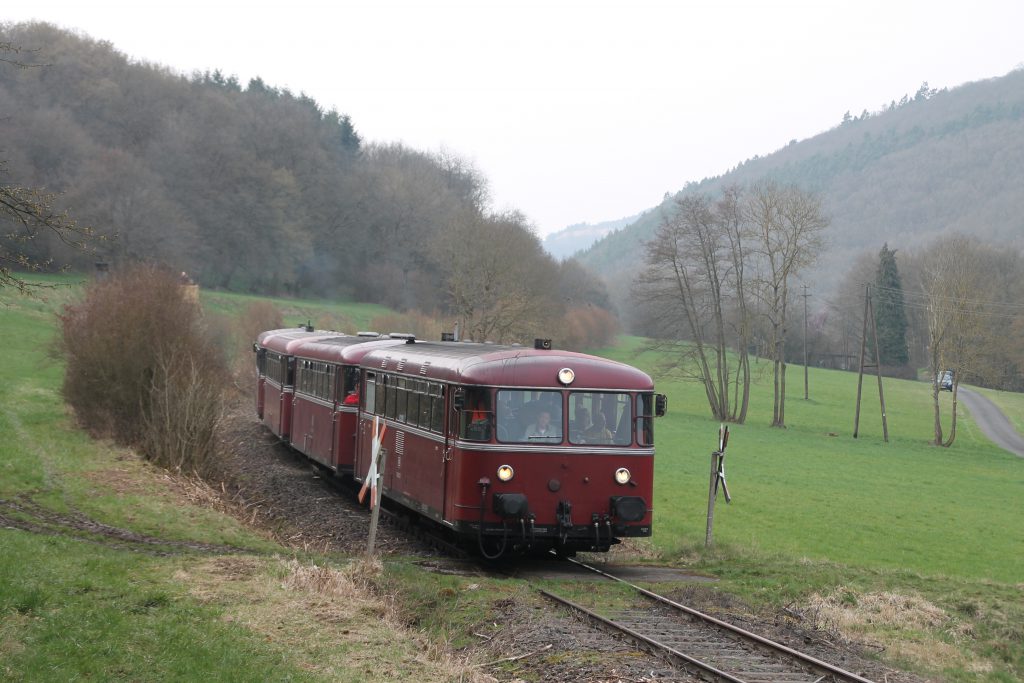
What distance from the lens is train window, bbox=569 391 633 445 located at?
47.4ft

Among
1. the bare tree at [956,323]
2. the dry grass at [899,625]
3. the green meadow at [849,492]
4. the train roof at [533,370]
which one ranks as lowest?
the green meadow at [849,492]

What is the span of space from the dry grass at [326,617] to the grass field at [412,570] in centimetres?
4

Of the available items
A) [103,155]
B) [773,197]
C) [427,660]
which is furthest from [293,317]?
[427,660]

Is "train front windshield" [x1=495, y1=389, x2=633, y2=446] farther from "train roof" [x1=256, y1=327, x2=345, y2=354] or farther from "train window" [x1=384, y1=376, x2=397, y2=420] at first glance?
"train roof" [x1=256, y1=327, x2=345, y2=354]

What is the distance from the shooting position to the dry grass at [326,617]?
29.6ft

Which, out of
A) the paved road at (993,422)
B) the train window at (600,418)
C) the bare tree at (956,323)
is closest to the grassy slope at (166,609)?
the train window at (600,418)

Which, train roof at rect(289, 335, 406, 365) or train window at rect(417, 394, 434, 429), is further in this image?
train roof at rect(289, 335, 406, 365)

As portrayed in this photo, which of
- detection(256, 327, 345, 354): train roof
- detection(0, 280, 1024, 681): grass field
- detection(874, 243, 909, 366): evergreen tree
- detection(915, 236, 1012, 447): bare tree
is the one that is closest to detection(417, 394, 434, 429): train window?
detection(0, 280, 1024, 681): grass field

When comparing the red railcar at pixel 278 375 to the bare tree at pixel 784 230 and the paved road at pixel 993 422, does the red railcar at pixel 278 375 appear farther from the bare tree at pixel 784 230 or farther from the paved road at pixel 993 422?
the paved road at pixel 993 422

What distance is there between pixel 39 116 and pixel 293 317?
69.5 feet

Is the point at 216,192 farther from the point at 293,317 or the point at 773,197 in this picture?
the point at 773,197

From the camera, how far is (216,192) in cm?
7250

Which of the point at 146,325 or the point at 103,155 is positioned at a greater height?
the point at 103,155

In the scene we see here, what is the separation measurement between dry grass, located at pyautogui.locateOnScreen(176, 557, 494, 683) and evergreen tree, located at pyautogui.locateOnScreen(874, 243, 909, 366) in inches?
3459
